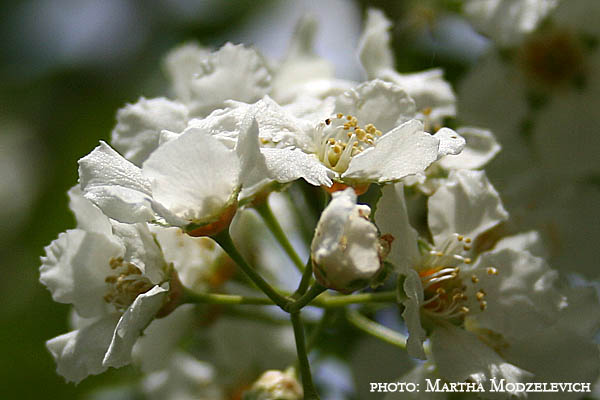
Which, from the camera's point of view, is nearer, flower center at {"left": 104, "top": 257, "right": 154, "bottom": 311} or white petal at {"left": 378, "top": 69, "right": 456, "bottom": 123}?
flower center at {"left": 104, "top": 257, "right": 154, "bottom": 311}

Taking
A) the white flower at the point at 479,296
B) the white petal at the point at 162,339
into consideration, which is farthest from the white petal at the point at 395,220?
the white petal at the point at 162,339

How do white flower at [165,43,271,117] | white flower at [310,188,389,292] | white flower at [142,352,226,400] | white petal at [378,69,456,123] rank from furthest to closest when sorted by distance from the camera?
A: white flower at [142,352,226,400] → white petal at [378,69,456,123] → white flower at [165,43,271,117] → white flower at [310,188,389,292]

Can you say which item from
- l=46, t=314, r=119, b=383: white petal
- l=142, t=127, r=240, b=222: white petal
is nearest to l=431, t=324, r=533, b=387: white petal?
l=142, t=127, r=240, b=222: white petal

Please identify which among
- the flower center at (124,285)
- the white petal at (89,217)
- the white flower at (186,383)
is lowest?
the white flower at (186,383)

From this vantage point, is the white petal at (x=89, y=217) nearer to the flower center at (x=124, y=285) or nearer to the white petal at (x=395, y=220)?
the flower center at (x=124, y=285)

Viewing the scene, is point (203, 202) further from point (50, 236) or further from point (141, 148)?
point (50, 236)

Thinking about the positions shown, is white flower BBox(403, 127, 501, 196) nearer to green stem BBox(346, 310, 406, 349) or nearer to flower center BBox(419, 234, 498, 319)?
flower center BBox(419, 234, 498, 319)
